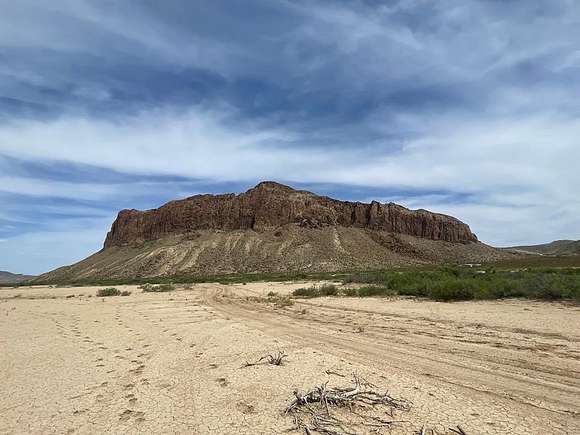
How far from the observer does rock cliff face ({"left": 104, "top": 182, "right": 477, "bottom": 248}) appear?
118625mm

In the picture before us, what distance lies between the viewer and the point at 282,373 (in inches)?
263

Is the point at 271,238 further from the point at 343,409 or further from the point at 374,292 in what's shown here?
the point at 343,409

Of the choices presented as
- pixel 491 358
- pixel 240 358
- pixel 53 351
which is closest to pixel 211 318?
pixel 53 351

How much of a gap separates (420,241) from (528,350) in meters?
120

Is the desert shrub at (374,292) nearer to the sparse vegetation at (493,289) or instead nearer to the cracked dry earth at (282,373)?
the sparse vegetation at (493,289)

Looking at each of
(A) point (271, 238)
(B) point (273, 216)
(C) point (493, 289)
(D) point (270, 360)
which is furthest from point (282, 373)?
(B) point (273, 216)

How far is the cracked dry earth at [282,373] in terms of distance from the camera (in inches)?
188

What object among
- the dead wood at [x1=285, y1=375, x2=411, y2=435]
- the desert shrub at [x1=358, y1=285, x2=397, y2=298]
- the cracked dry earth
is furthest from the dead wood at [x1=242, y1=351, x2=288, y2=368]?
the desert shrub at [x1=358, y1=285, x2=397, y2=298]

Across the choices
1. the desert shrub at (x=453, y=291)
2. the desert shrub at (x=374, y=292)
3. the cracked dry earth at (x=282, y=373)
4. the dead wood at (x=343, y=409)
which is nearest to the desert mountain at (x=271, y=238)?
the desert shrub at (x=374, y=292)

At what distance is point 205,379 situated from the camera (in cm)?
662

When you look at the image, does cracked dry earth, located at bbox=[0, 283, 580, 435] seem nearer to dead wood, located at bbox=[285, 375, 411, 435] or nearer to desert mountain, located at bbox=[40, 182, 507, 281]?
dead wood, located at bbox=[285, 375, 411, 435]

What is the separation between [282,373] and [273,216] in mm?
111465

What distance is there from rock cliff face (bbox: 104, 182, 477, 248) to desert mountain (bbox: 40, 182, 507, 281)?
0.32 meters

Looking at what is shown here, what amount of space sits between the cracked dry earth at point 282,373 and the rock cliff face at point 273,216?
101 meters
